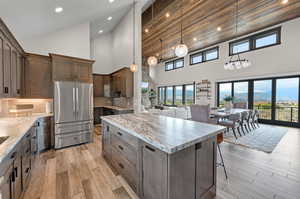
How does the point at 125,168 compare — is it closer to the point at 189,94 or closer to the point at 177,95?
the point at 189,94

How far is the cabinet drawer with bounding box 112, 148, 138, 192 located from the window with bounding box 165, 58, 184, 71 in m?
8.86

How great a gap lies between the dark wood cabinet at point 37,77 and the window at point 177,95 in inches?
318

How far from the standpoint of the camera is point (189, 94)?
31.2ft

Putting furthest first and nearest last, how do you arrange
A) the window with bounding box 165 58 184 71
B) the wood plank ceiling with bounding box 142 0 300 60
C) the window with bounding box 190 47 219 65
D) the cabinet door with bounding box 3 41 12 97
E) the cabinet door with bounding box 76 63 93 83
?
the window with bounding box 165 58 184 71 < the window with bounding box 190 47 219 65 < the wood plank ceiling with bounding box 142 0 300 60 < the cabinet door with bounding box 76 63 93 83 < the cabinet door with bounding box 3 41 12 97

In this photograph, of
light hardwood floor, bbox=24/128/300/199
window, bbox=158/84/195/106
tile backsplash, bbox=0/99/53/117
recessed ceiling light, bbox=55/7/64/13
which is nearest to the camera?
light hardwood floor, bbox=24/128/300/199

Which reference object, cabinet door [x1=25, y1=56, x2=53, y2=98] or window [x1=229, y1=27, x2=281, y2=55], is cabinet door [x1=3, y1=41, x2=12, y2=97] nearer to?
cabinet door [x1=25, y1=56, x2=53, y2=98]

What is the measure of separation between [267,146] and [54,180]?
5062 mm

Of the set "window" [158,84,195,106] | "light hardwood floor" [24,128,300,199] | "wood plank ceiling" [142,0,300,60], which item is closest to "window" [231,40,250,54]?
"wood plank ceiling" [142,0,300,60]

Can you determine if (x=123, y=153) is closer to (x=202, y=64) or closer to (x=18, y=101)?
(x=18, y=101)

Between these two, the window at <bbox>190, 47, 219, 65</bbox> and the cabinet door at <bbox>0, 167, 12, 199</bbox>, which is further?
the window at <bbox>190, 47, 219, 65</bbox>

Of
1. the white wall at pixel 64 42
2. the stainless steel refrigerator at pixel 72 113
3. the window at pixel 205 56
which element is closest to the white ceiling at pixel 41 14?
the white wall at pixel 64 42

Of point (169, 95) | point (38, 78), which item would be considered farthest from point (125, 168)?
point (169, 95)

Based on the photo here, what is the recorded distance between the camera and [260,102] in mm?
6328

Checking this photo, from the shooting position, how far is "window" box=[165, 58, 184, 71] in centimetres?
990
